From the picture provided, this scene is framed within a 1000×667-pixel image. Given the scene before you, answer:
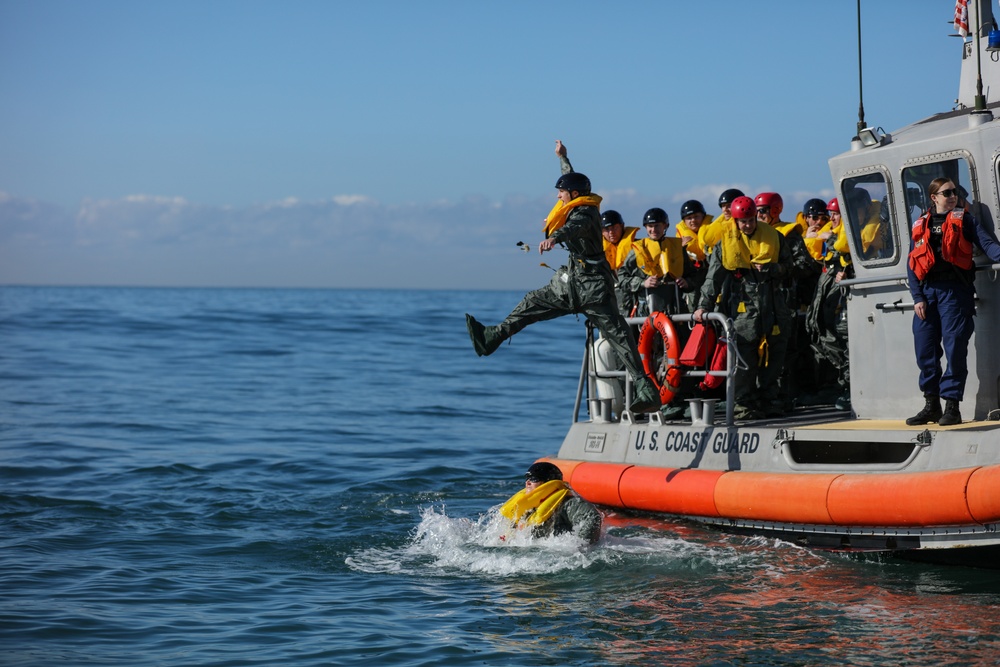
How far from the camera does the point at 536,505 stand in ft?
27.7

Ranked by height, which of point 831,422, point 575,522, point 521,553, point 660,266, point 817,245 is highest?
point 817,245

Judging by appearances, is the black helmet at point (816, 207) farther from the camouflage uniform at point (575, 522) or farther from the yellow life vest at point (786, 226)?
the camouflage uniform at point (575, 522)

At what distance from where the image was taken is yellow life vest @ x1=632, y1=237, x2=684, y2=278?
33.9 ft

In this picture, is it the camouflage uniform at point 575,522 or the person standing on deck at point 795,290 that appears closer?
the camouflage uniform at point 575,522

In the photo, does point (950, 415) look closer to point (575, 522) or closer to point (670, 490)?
point (670, 490)

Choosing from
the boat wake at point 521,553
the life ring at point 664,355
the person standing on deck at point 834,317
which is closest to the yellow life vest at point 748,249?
the life ring at point 664,355

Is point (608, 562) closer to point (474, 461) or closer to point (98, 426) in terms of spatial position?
point (474, 461)

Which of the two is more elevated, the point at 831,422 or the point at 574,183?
the point at 574,183

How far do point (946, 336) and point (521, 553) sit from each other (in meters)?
3.27

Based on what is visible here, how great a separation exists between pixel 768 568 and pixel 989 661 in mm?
2217

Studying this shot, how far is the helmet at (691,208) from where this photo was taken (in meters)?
11.1

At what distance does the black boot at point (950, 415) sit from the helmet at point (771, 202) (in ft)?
11.1

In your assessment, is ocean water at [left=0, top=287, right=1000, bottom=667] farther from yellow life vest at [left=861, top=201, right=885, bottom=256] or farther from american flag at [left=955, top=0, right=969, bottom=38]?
american flag at [left=955, top=0, right=969, bottom=38]

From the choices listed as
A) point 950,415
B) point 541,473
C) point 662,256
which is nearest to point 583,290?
point 662,256
